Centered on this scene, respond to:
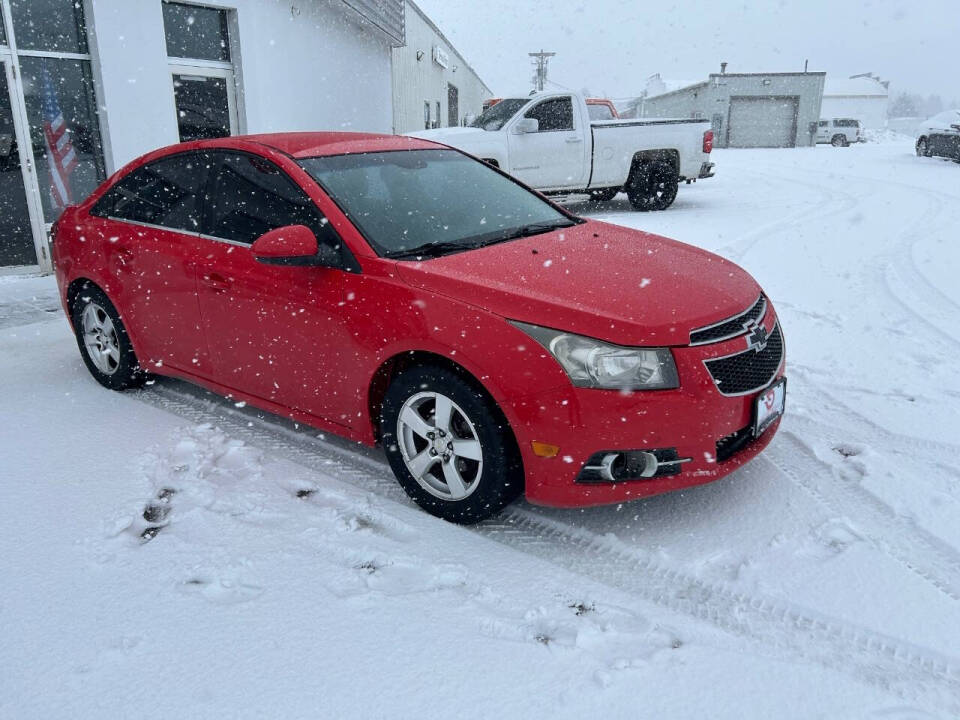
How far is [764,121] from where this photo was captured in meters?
44.0

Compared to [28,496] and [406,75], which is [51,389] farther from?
[406,75]

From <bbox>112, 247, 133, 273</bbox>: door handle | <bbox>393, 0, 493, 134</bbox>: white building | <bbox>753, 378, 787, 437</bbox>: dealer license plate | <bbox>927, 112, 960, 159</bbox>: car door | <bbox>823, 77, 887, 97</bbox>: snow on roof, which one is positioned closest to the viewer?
<bbox>753, 378, 787, 437</bbox>: dealer license plate

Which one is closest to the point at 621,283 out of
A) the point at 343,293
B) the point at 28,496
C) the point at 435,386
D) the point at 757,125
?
the point at 435,386

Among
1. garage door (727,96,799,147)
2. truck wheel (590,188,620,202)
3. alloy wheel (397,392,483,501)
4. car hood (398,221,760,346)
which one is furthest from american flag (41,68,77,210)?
garage door (727,96,799,147)

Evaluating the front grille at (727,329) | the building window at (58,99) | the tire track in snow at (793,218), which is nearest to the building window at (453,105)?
the tire track in snow at (793,218)

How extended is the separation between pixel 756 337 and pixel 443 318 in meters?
1.32

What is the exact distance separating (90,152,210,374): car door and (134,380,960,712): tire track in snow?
1.07 metres

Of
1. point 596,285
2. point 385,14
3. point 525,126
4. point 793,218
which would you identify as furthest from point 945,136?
point 596,285

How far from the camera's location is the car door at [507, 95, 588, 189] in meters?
11.7

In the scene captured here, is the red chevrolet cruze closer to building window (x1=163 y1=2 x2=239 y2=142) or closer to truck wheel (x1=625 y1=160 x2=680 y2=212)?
building window (x1=163 y1=2 x2=239 y2=142)

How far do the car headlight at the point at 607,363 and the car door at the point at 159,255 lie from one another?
2.17 metres

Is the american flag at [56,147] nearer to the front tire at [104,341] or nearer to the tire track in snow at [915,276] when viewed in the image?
the front tire at [104,341]

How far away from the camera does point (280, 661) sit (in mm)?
2299

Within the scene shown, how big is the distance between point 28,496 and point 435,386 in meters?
2.03
